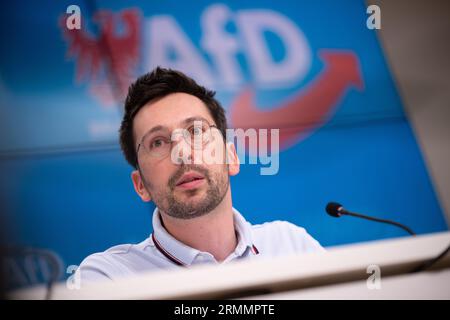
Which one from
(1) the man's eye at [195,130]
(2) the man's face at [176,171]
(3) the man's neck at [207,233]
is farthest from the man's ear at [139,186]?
(1) the man's eye at [195,130]

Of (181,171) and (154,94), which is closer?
(181,171)

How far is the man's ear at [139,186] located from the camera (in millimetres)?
1320

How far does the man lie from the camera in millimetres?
1180

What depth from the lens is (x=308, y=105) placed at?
1766 mm

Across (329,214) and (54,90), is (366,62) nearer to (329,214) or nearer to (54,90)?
(329,214)

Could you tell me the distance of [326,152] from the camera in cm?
169

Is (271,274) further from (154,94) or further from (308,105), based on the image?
(308,105)

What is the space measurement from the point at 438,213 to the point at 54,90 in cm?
164

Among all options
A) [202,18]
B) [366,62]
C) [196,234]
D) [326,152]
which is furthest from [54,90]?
[366,62]

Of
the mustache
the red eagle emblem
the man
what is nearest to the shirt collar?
the man

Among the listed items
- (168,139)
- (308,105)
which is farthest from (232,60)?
(168,139)

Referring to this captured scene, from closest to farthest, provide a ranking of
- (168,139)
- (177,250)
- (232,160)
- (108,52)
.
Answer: (177,250) < (168,139) < (232,160) < (108,52)

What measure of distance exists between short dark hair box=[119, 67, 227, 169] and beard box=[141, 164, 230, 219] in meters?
0.19

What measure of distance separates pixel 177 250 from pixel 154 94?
20.8 inches
